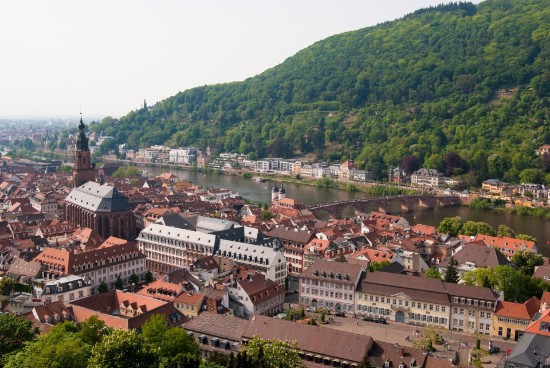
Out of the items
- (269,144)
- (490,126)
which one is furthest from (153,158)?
(490,126)

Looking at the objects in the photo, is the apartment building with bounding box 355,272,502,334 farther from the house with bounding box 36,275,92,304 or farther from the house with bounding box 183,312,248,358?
the house with bounding box 36,275,92,304

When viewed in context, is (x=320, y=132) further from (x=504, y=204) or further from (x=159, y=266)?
(x=159, y=266)

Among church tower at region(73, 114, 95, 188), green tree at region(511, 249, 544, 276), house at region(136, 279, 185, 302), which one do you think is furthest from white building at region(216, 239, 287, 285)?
church tower at region(73, 114, 95, 188)

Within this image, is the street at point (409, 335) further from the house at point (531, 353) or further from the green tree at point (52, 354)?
the green tree at point (52, 354)

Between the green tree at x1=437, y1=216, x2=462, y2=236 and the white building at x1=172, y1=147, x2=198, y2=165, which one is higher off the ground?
the white building at x1=172, y1=147, x2=198, y2=165

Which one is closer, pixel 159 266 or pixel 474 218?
pixel 159 266

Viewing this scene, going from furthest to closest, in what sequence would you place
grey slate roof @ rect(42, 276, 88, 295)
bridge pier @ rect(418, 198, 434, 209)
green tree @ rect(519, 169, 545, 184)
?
green tree @ rect(519, 169, 545, 184) < bridge pier @ rect(418, 198, 434, 209) < grey slate roof @ rect(42, 276, 88, 295)
